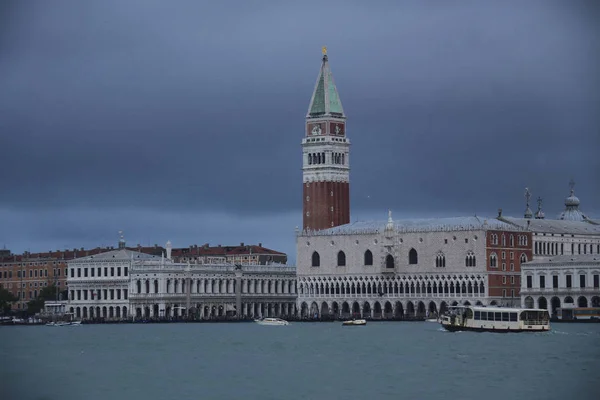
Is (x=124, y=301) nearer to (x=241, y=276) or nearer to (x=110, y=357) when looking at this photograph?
(x=241, y=276)

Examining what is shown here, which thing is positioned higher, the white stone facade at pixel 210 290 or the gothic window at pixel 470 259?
the gothic window at pixel 470 259

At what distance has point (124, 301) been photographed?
147 metres

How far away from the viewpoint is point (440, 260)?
138 m

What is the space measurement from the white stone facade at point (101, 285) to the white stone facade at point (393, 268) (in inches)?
604

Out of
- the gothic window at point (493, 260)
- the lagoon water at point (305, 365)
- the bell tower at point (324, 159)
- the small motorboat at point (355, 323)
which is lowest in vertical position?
the lagoon water at point (305, 365)

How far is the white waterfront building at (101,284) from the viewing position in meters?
148

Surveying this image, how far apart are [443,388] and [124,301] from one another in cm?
8348

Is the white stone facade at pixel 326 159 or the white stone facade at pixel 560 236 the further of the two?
the white stone facade at pixel 326 159

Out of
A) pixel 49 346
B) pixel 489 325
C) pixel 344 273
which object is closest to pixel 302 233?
pixel 344 273

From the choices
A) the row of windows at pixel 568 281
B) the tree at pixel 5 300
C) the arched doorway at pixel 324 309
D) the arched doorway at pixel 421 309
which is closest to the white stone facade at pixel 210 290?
the arched doorway at pixel 324 309

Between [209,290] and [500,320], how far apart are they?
48.0 metres

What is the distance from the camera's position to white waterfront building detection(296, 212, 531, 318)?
444 ft

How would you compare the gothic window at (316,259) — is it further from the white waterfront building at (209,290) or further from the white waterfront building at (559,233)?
the white waterfront building at (559,233)

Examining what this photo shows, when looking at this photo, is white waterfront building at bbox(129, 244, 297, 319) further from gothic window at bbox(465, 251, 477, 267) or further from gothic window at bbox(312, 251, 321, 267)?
gothic window at bbox(465, 251, 477, 267)
